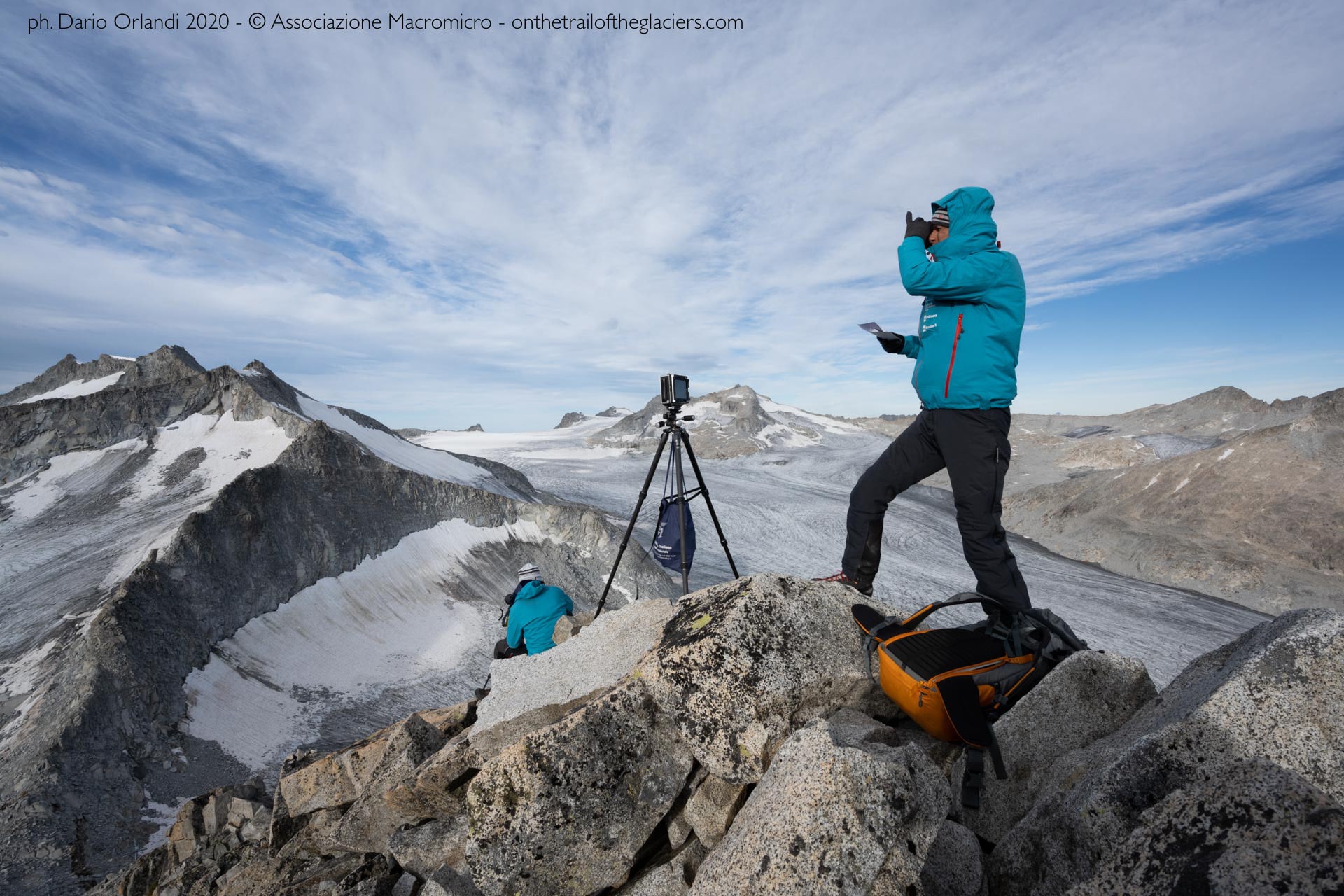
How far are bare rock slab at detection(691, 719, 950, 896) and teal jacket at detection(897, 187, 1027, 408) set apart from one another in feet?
7.11

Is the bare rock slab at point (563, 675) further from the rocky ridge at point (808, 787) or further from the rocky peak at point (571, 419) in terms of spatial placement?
the rocky peak at point (571, 419)

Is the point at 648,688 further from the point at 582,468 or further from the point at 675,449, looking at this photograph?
the point at 582,468

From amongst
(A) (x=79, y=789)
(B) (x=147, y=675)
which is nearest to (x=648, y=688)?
(A) (x=79, y=789)

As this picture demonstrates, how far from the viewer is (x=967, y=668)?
3072mm

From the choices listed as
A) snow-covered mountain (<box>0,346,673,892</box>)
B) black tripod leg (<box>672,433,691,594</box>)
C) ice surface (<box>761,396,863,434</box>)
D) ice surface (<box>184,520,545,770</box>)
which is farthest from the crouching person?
ice surface (<box>761,396,863,434</box>)

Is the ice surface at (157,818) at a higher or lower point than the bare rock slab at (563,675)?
lower

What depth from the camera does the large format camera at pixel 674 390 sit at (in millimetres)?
5871

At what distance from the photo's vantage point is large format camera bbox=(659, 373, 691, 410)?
19.3 feet

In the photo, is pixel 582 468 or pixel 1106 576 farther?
pixel 582 468

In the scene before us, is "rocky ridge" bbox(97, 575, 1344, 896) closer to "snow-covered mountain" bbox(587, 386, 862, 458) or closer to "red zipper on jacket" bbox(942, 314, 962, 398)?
"red zipper on jacket" bbox(942, 314, 962, 398)

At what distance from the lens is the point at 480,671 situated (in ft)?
42.1

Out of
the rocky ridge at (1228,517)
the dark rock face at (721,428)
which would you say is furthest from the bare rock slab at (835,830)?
the dark rock face at (721,428)

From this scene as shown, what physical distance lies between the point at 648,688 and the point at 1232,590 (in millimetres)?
27988

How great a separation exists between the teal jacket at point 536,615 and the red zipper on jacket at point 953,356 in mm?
4232
